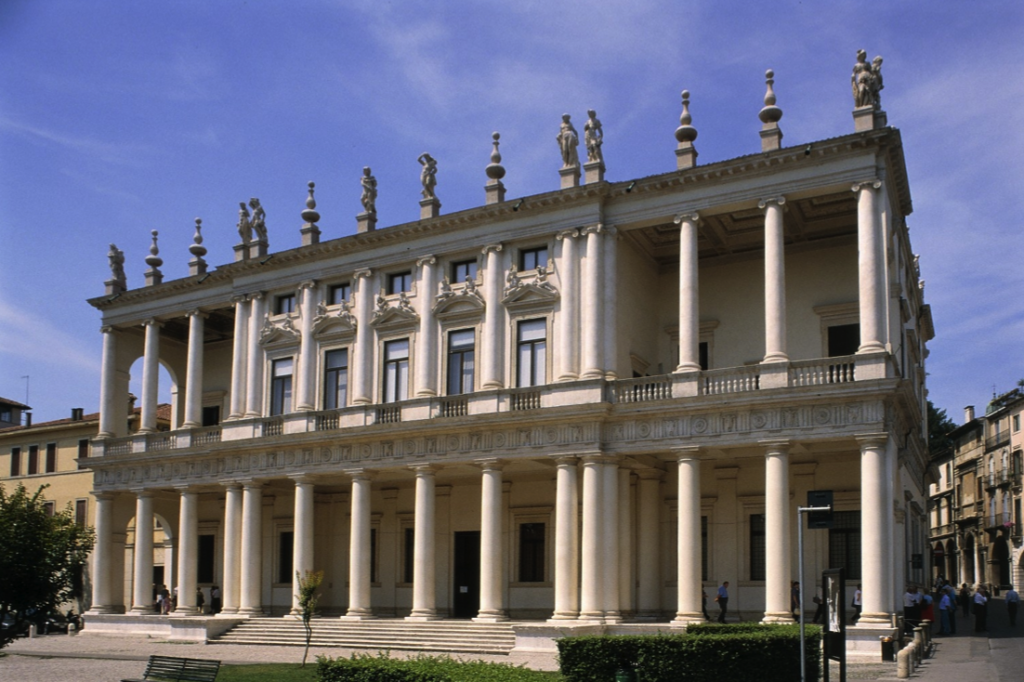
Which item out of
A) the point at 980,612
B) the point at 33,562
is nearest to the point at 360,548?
the point at 33,562

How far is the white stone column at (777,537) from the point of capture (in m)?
28.7

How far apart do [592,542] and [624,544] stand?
163cm

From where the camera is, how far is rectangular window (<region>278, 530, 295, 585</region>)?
43.3 metres

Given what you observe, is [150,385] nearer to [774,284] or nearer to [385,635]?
[385,635]

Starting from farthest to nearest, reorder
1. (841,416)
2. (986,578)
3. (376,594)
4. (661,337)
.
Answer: (986,578) → (376,594) → (661,337) → (841,416)

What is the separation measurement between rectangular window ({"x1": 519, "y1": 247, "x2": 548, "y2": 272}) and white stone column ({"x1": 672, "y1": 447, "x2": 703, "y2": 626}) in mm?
8333

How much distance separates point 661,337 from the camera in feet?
121

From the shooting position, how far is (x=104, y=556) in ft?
145

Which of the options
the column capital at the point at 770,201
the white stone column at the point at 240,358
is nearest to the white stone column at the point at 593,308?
the column capital at the point at 770,201

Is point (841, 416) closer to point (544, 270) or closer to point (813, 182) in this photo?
point (813, 182)

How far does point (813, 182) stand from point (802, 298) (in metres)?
4.88

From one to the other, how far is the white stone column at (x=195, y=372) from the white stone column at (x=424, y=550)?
38.8ft

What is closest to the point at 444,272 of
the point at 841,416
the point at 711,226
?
the point at 711,226

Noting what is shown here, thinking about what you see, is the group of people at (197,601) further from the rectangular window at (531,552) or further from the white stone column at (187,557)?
the rectangular window at (531,552)
